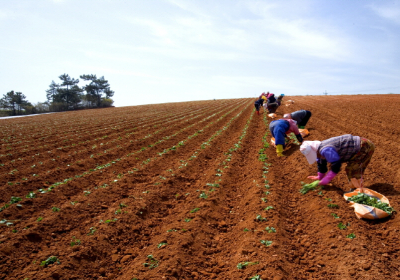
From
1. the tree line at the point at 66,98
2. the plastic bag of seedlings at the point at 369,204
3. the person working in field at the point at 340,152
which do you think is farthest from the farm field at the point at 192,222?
the tree line at the point at 66,98

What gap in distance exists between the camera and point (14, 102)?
5216 centimetres

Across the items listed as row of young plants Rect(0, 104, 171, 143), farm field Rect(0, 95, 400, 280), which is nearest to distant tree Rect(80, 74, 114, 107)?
row of young plants Rect(0, 104, 171, 143)

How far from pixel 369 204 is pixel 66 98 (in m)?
66.6

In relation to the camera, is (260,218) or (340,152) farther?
(340,152)

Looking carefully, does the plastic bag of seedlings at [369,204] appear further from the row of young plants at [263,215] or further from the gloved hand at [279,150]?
the gloved hand at [279,150]

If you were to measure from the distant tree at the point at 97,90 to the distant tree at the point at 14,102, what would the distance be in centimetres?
1397

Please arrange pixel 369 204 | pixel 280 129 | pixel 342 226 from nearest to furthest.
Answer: pixel 342 226 → pixel 369 204 → pixel 280 129

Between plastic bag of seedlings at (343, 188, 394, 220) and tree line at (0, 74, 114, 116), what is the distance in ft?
207

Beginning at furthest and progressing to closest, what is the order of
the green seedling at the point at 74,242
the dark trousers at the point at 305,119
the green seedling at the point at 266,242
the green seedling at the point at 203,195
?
the dark trousers at the point at 305,119
the green seedling at the point at 203,195
the green seedling at the point at 74,242
the green seedling at the point at 266,242

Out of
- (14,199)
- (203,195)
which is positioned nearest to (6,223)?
(14,199)

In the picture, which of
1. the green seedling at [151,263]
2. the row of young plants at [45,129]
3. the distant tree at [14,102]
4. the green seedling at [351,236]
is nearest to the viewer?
the green seedling at [151,263]

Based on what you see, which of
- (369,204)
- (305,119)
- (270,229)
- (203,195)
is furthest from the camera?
(305,119)

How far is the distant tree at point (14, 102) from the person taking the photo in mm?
51469

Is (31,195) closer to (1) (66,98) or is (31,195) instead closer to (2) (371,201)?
(2) (371,201)
